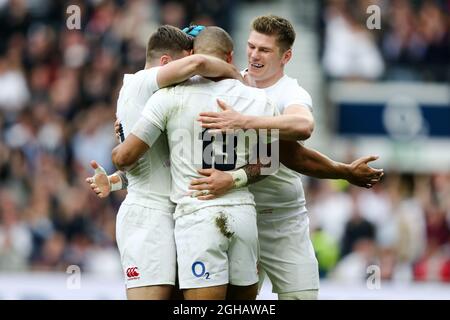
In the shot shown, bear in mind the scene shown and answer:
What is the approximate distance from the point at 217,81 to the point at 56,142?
9071mm

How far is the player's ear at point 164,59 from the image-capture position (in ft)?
25.8

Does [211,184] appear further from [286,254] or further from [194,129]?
[286,254]

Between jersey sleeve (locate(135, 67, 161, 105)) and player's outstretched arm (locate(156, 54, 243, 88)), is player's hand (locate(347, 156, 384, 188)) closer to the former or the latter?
player's outstretched arm (locate(156, 54, 243, 88))

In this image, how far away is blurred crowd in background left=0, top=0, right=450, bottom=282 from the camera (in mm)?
14703

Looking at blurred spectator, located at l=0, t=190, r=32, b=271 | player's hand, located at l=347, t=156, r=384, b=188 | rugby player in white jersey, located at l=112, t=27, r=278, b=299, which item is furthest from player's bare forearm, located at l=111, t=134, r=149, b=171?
blurred spectator, located at l=0, t=190, r=32, b=271

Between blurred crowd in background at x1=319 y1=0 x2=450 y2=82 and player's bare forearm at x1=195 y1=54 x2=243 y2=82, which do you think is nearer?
player's bare forearm at x1=195 y1=54 x2=243 y2=82

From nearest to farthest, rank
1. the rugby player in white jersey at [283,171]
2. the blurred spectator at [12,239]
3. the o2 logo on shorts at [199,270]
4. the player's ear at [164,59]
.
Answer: the o2 logo on shorts at [199,270] → the rugby player in white jersey at [283,171] → the player's ear at [164,59] → the blurred spectator at [12,239]

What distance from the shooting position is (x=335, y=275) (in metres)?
14.4

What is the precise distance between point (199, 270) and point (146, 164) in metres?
0.85

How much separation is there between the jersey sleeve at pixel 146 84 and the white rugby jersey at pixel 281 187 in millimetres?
892

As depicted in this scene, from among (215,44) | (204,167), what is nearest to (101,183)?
(204,167)

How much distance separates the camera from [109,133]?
1620 centimetres

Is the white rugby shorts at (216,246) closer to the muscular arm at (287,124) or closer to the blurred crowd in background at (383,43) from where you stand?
the muscular arm at (287,124)

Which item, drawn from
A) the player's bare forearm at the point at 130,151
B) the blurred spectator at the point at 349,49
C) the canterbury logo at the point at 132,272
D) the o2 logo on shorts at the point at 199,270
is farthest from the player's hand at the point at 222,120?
the blurred spectator at the point at 349,49
